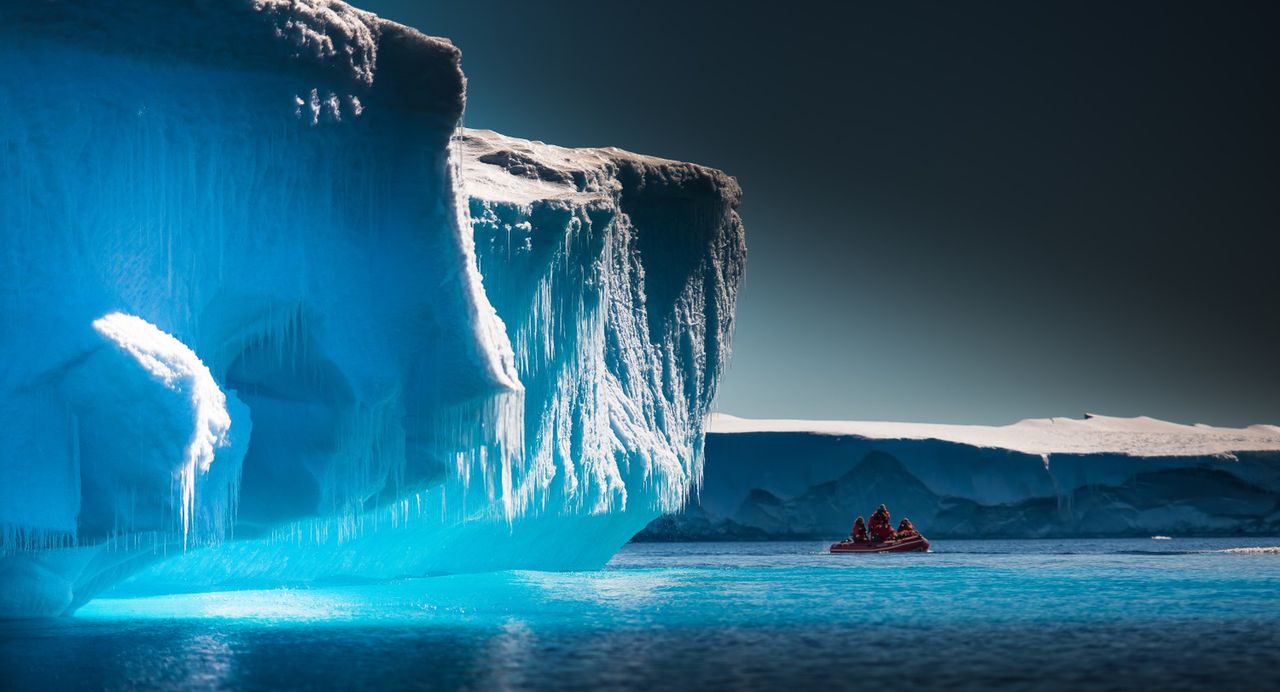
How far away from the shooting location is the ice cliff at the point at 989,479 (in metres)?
42.4

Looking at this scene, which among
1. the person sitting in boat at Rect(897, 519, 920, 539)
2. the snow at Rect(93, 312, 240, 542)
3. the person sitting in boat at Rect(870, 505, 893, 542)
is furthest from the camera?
the person sitting in boat at Rect(870, 505, 893, 542)

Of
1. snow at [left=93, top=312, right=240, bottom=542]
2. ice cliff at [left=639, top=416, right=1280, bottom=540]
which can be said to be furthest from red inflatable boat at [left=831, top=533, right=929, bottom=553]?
snow at [left=93, top=312, right=240, bottom=542]

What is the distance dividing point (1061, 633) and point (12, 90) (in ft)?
33.3

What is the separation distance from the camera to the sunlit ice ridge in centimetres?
1095

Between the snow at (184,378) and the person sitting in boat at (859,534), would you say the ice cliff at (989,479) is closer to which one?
the person sitting in boat at (859,534)

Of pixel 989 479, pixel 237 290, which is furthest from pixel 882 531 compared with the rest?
pixel 237 290

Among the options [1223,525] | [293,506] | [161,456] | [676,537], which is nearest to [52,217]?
[161,456]

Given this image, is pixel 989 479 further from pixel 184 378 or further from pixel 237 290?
pixel 184 378

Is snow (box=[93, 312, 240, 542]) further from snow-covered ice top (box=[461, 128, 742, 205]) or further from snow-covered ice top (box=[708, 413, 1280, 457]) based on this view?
snow-covered ice top (box=[708, 413, 1280, 457])

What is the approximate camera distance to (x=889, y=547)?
34.8m

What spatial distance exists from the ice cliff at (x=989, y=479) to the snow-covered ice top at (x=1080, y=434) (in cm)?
7

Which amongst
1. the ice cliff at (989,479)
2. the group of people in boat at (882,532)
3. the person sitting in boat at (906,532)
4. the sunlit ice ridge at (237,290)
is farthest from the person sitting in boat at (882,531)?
the sunlit ice ridge at (237,290)

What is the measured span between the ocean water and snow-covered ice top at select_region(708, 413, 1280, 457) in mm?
21212

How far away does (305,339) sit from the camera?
41.7 feet
